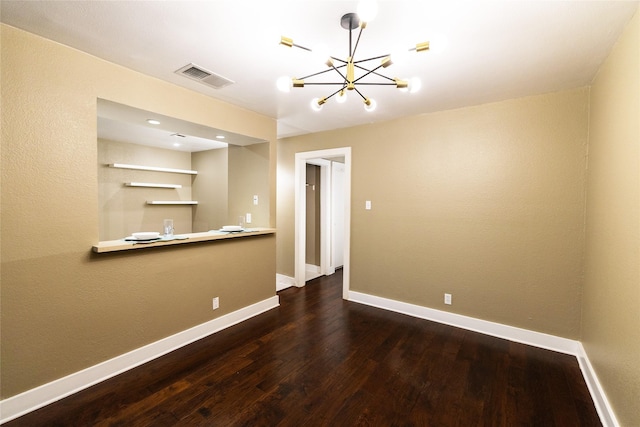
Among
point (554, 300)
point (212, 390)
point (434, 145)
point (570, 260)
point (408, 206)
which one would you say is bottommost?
point (212, 390)

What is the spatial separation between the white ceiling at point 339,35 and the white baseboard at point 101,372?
7.68 feet

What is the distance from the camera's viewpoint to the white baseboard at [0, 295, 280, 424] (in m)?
1.78

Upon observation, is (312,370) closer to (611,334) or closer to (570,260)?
(611,334)

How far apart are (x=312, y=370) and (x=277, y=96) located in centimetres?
255

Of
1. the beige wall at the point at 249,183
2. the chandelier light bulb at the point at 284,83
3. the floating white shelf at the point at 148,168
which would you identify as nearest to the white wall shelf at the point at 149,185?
the floating white shelf at the point at 148,168

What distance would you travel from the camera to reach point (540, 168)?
105 inches

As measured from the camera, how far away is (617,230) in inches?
66.8

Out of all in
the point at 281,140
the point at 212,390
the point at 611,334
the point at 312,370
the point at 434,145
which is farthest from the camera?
the point at 281,140

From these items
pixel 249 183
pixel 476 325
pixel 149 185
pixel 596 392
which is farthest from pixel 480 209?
pixel 149 185

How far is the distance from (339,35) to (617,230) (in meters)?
2.10

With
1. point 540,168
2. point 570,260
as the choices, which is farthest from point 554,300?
point 540,168

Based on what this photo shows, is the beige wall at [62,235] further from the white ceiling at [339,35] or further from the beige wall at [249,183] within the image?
the beige wall at [249,183]

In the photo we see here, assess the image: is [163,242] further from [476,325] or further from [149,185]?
[476,325]

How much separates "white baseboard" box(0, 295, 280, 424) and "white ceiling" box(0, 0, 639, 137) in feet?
7.68
